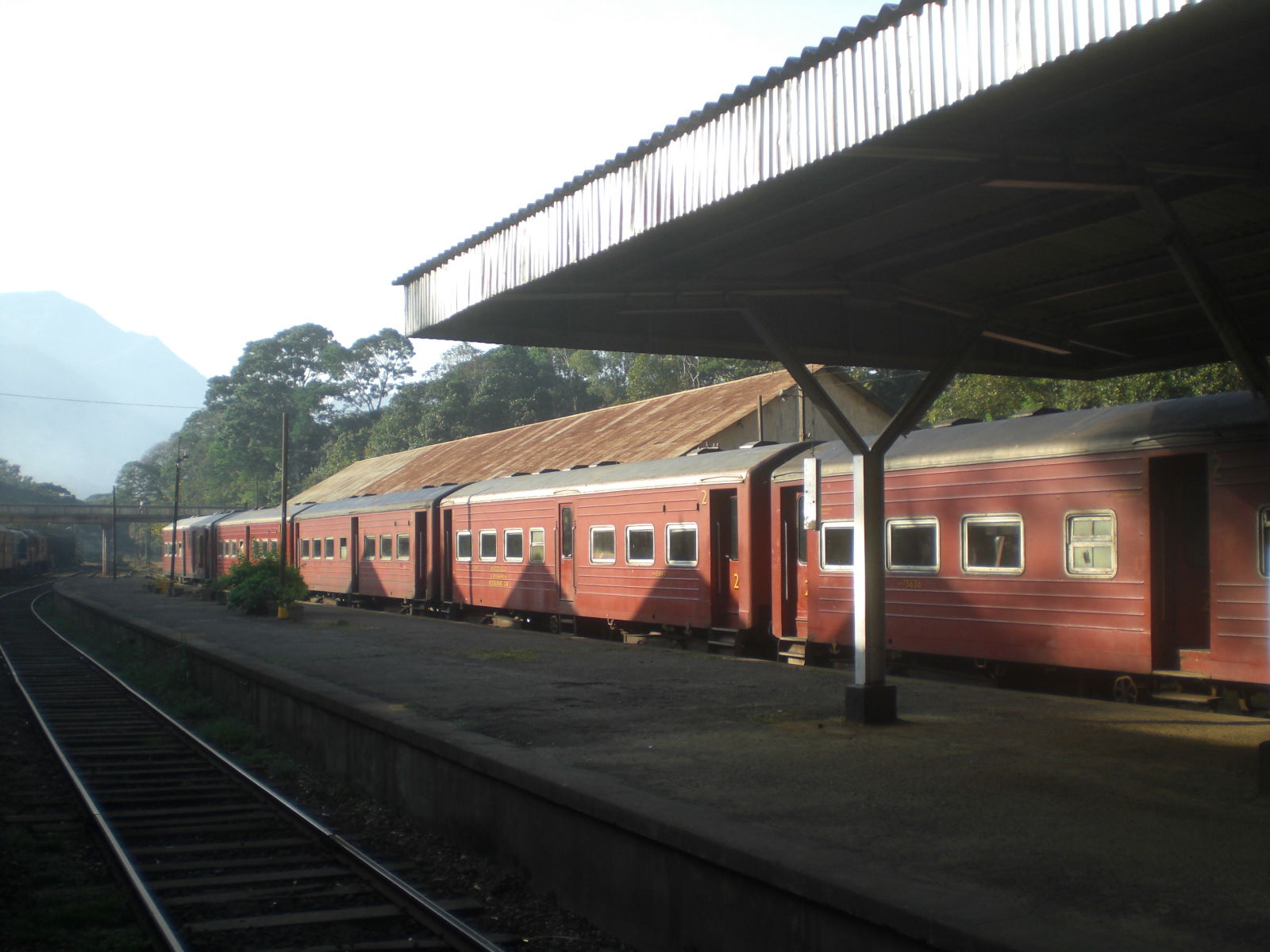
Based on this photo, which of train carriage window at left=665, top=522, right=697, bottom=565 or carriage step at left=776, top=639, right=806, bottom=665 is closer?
carriage step at left=776, top=639, right=806, bottom=665

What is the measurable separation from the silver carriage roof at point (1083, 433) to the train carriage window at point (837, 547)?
0.66 metres

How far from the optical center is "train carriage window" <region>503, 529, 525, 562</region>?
20859 mm

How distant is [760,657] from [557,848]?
9.30 meters

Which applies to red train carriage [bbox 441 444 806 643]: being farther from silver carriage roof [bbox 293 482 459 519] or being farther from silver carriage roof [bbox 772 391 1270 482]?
silver carriage roof [bbox 293 482 459 519]

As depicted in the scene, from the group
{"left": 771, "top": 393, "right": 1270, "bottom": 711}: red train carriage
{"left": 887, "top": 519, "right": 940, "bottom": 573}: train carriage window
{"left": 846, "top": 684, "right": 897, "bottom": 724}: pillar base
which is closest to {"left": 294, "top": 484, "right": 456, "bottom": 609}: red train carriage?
{"left": 887, "top": 519, "right": 940, "bottom": 573}: train carriage window

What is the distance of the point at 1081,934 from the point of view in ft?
13.2

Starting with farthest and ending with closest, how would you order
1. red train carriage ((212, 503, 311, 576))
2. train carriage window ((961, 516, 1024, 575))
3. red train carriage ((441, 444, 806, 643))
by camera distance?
1. red train carriage ((212, 503, 311, 576))
2. red train carriage ((441, 444, 806, 643))
3. train carriage window ((961, 516, 1024, 575))

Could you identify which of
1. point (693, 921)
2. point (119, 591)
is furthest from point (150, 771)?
point (119, 591)

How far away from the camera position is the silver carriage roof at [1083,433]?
9.48m

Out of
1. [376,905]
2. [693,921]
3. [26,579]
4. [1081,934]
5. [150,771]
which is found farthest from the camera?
[26,579]

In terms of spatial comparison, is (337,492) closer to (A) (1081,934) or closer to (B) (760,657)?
(B) (760,657)

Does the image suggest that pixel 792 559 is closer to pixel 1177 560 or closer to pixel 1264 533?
pixel 1177 560

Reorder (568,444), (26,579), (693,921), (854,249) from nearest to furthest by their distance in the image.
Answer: (693,921)
(854,249)
(568,444)
(26,579)

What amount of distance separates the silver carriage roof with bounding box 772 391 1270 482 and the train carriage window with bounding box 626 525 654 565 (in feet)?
12.6
